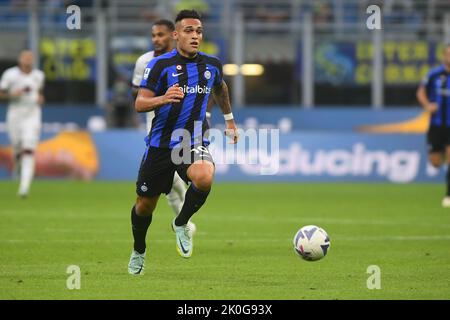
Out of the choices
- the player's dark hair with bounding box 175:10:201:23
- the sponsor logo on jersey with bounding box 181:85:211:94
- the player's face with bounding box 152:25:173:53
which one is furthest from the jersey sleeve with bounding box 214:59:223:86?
the player's face with bounding box 152:25:173:53

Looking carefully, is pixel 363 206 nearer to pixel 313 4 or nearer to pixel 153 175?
→ pixel 153 175

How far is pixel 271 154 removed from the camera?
22.8 m

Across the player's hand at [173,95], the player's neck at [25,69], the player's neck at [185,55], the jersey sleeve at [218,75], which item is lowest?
the player's neck at [25,69]

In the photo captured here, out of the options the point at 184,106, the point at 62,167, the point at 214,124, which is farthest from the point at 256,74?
the point at 184,106

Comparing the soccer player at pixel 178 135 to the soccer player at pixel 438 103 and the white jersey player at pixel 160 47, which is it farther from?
the soccer player at pixel 438 103

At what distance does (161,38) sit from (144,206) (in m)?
3.37

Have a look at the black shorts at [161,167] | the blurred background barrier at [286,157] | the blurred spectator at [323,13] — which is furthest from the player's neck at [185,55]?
the blurred spectator at [323,13]

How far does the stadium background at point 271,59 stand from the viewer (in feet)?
85.8

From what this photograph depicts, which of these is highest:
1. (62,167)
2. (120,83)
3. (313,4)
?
(313,4)

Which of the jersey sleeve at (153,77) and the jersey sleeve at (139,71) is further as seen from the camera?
the jersey sleeve at (139,71)

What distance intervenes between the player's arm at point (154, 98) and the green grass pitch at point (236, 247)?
57.9 inches

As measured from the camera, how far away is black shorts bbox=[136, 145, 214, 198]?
9602 mm

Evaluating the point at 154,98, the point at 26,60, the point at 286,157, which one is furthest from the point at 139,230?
the point at 286,157
